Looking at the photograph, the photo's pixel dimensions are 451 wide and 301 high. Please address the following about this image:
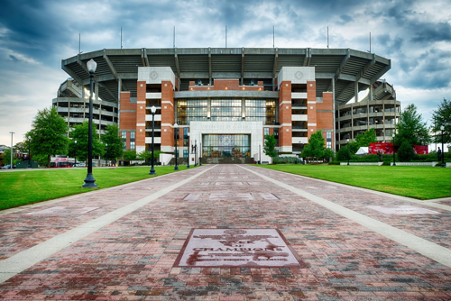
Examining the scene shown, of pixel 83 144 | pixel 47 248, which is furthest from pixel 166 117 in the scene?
pixel 47 248

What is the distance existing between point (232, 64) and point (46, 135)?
192 feet

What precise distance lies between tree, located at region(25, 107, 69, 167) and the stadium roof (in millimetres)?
38807

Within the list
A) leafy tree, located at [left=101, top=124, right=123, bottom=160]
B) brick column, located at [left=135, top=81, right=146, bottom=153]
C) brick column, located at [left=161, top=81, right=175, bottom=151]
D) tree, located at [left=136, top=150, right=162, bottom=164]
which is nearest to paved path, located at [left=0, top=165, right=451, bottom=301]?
leafy tree, located at [left=101, top=124, right=123, bottom=160]

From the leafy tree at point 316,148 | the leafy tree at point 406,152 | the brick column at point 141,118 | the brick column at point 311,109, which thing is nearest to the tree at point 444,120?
the leafy tree at point 406,152

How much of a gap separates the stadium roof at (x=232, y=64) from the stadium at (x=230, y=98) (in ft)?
1.01

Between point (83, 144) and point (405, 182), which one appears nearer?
point (405, 182)

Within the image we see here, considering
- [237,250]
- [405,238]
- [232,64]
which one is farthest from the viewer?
[232,64]

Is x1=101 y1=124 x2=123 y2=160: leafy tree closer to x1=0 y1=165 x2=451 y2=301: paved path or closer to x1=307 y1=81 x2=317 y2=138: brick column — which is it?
x1=307 y1=81 x2=317 y2=138: brick column

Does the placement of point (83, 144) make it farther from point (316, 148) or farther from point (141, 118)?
point (316, 148)

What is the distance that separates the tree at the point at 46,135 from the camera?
42094 millimetres

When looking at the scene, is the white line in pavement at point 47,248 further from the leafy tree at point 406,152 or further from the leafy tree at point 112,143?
the leafy tree at point 112,143

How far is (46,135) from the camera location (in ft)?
139

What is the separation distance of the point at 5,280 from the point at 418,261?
4.78 m

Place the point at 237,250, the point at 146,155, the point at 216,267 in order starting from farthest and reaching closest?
the point at 146,155 < the point at 237,250 < the point at 216,267
